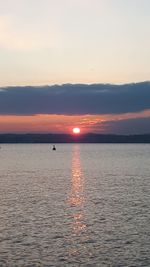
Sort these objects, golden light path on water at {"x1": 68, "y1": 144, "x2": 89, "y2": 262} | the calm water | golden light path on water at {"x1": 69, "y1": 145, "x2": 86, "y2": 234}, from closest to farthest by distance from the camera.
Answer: the calm water, golden light path on water at {"x1": 68, "y1": 144, "x2": 89, "y2": 262}, golden light path on water at {"x1": 69, "y1": 145, "x2": 86, "y2": 234}

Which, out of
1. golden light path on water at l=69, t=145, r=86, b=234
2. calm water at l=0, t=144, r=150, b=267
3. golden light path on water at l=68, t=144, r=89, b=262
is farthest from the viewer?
golden light path on water at l=69, t=145, r=86, b=234

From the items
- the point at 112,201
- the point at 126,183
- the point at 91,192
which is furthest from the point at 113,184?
the point at 112,201

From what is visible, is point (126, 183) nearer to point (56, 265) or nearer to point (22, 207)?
point (22, 207)

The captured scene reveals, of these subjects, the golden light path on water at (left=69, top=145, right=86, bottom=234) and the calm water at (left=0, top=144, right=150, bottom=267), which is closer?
the calm water at (left=0, top=144, right=150, bottom=267)

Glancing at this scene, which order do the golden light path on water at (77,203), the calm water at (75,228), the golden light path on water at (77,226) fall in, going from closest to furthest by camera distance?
the calm water at (75,228) < the golden light path on water at (77,226) < the golden light path on water at (77,203)

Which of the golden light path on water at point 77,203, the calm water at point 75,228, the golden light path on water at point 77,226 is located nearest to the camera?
the calm water at point 75,228

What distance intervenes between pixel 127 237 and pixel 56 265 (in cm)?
1053

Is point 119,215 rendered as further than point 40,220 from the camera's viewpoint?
Yes

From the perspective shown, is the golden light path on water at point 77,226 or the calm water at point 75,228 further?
the golden light path on water at point 77,226

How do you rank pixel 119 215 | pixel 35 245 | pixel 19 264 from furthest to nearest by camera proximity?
pixel 119 215 → pixel 35 245 → pixel 19 264

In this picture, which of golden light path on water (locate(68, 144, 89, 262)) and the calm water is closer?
the calm water

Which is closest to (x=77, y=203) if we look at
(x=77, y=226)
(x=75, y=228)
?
(x=77, y=226)

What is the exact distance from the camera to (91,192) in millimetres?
79625

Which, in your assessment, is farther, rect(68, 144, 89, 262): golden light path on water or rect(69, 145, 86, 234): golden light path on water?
rect(69, 145, 86, 234): golden light path on water
